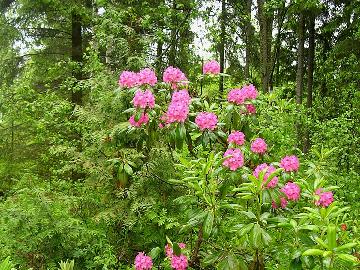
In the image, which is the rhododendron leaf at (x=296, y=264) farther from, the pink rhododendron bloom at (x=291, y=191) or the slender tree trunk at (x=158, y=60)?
the slender tree trunk at (x=158, y=60)

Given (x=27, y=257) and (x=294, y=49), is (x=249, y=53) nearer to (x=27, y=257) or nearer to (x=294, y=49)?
(x=294, y=49)

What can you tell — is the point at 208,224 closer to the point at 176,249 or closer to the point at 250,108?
the point at 176,249

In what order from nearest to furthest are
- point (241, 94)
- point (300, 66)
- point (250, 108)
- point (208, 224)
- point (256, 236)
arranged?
1. point (256, 236)
2. point (208, 224)
3. point (241, 94)
4. point (250, 108)
5. point (300, 66)

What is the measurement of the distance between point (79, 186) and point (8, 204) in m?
1.50

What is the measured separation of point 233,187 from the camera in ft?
11.6

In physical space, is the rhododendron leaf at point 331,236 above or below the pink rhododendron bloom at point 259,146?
below

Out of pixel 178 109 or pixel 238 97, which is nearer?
pixel 178 109

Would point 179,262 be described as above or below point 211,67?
below

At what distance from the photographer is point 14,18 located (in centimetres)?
952

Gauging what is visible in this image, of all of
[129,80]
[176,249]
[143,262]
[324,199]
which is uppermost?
[129,80]

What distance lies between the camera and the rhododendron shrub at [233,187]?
2.66 meters

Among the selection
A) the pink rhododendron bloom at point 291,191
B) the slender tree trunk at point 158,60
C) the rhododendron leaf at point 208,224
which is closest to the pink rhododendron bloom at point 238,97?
the pink rhododendron bloom at point 291,191

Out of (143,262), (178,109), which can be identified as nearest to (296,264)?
(143,262)

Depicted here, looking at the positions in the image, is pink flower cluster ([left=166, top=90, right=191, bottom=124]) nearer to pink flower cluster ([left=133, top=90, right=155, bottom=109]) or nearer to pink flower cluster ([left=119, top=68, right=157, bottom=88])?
pink flower cluster ([left=133, top=90, right=155, bottom=109])
